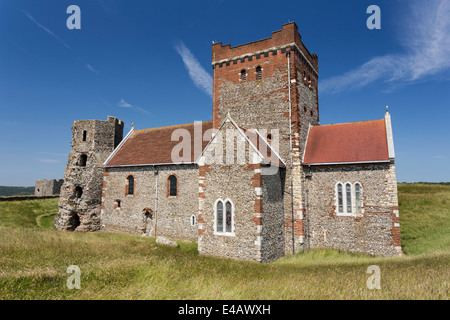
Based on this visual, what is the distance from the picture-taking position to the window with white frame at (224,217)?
13945 millimetres

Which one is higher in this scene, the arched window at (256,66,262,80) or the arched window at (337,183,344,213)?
the arched window at (256,66,262,80)

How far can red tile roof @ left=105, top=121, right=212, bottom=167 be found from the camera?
68.9ft

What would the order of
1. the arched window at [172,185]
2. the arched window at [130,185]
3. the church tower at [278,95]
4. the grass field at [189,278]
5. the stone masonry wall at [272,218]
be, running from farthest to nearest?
1. the arched window at [130,185]
2. the arched window at [172,185]
3. the church tower at [278,95]
4. the stone masonry wall at [272,218]
5. the grass field at [189,278]

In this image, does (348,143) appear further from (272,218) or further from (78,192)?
(78,192)

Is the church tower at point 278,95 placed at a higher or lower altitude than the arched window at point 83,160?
higher

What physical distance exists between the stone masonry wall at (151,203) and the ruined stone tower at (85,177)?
115cm

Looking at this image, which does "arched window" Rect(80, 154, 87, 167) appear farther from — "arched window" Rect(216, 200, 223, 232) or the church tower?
"arched window" Rect(216, 200, 223, 232)

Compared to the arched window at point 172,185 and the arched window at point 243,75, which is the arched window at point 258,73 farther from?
the arched window at point 172,185

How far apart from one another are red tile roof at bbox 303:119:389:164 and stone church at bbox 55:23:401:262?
0.06m

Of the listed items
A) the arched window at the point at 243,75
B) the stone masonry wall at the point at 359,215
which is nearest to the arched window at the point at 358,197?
the stone masonry wall at the point at 359,215

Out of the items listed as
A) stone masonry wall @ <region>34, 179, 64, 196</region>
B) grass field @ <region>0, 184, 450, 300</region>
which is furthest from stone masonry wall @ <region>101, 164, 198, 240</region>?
stone masonry wall @ <region>34, 179, 64, 196</region>

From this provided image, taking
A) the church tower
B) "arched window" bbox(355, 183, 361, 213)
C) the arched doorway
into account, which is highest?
the church tower

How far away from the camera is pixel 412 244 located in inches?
635
